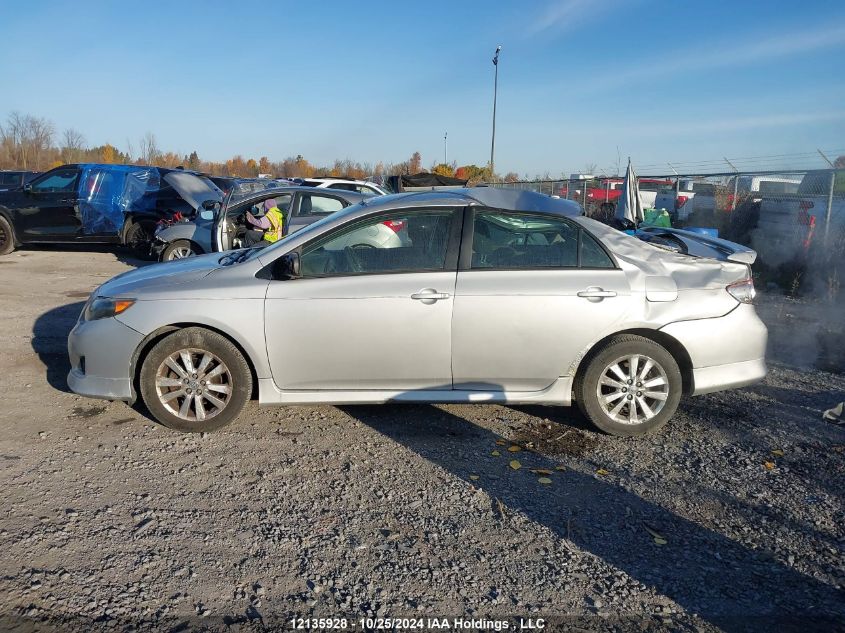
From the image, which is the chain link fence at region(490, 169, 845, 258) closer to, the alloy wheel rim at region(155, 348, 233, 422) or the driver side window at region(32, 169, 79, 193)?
the alloy wheel rim at region(155, 348, 233, 422)

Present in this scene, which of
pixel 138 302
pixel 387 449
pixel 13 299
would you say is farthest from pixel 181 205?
pixel 387 449

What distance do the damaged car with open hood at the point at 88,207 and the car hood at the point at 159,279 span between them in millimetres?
8810

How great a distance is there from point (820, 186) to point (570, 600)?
11.7 m

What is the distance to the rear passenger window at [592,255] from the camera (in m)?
4.80

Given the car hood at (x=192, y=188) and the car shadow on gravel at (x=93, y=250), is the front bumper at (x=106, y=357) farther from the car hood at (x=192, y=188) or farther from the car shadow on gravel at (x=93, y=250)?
the car hood at (x=192, y=188)

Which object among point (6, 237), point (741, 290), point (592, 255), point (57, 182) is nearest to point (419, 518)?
point (592, 255)

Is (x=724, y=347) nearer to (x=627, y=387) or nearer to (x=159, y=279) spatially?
(x=627, y=387)

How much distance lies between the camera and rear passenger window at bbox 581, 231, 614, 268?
4.80 m

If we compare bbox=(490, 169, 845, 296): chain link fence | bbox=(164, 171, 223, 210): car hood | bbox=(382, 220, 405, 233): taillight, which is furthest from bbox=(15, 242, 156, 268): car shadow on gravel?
bbox=(490, 169, 845, 296): chain link fence

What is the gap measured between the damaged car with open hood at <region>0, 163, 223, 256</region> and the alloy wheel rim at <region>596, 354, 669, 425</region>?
10738 mm

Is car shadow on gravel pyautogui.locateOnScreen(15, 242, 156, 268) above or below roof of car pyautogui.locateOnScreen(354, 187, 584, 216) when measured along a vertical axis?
below

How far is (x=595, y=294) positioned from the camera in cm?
469

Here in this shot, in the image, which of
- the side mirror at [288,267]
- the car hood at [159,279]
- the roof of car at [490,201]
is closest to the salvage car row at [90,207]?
the car hood at [159,279]

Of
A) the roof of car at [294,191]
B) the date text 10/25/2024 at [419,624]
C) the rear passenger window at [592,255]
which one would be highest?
the roof of car at [294,191]
